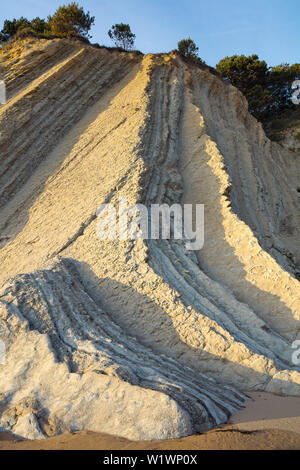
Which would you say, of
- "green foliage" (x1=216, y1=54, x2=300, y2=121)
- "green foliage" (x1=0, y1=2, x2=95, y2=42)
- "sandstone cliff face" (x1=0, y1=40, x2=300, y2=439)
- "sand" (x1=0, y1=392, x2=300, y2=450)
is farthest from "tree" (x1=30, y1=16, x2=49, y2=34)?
"sand" (x1=0, y1=392, x2=300, y2=450)

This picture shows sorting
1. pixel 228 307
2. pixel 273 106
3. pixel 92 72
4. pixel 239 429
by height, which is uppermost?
pixel 273 106

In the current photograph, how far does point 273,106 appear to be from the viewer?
68.7ft

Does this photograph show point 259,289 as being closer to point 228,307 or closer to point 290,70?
point 228,307

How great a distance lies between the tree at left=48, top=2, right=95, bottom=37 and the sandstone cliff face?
6.09 metres

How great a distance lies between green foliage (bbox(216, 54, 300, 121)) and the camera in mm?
19859

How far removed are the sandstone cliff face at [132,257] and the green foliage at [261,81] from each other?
6598 millimetres

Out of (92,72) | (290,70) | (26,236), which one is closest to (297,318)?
(26,236)

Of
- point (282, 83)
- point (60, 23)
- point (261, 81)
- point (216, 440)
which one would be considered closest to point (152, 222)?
point (216, 440)

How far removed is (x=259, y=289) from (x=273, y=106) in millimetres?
16861

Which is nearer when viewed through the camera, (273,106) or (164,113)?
(164,113)

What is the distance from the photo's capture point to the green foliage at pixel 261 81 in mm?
19859

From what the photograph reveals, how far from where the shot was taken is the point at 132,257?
19.9ft

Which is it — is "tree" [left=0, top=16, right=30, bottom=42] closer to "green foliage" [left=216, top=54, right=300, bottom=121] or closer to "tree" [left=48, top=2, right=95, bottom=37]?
"tree" [left=48, top=2, right=95, bottom=37]

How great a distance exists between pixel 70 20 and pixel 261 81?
10060mm
